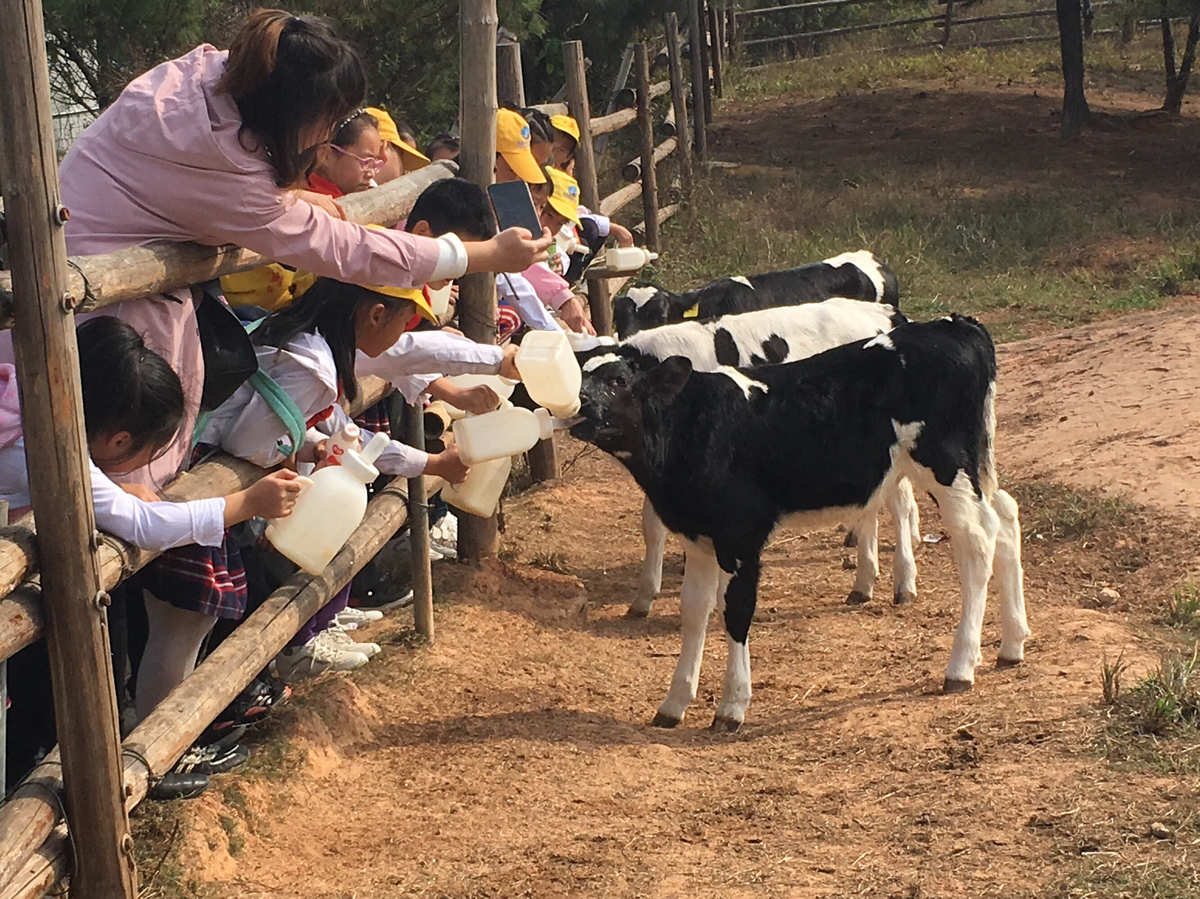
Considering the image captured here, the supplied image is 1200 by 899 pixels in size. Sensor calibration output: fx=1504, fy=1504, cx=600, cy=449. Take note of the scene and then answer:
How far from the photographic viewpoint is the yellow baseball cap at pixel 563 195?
7.31m

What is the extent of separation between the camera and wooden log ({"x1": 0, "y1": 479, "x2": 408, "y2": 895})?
3336mm

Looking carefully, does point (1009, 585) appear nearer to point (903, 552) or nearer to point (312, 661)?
point (903, 552)

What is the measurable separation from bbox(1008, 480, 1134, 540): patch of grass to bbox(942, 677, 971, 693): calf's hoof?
2.00 m

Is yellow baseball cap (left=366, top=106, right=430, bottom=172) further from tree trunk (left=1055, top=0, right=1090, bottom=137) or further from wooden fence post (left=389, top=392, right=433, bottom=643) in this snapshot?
tree trunk (left=1055, top=0, right=1090, bottom=137)

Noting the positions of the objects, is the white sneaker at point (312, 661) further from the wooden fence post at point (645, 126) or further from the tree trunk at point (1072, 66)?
the tree trunk at point (1072, 66)

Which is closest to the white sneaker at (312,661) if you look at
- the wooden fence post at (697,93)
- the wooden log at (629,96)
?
the wooden log at (629,96)

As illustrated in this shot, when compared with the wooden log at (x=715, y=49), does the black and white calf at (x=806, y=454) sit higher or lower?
lower

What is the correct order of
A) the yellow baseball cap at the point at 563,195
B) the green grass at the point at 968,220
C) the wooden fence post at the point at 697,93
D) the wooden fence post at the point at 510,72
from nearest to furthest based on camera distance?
the yellow baseball cap at the point at 563,195 < the wooden fence post at the point at 510,72 < the green grass at the point at 968,220 < the wooden fence post at the point at 697,93

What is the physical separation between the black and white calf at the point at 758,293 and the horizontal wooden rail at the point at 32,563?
4.27m

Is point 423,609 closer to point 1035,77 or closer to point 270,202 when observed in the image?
point 270,202

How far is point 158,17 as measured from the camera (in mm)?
10383

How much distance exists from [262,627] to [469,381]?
1.65 m

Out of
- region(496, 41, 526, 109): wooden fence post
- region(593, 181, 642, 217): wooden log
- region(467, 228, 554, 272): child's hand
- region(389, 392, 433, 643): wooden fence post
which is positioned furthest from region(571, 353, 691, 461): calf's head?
region(593, 181, 642, 217): wooden log

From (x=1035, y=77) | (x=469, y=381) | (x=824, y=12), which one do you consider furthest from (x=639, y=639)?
(x=824, y=12)
